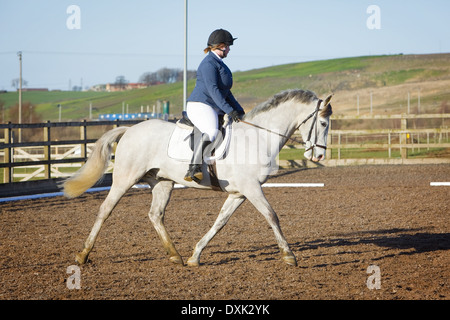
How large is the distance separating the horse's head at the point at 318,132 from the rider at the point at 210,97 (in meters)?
0.85

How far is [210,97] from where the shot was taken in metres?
6.48

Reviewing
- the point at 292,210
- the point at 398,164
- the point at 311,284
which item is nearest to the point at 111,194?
the point at 311,284

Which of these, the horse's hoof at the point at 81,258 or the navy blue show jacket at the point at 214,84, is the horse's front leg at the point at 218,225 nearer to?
the navy blue show jacket at the point at 214,84

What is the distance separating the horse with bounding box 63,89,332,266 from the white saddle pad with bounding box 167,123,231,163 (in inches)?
2.4

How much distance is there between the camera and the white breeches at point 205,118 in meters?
6.34

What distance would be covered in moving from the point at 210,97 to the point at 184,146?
65 cm

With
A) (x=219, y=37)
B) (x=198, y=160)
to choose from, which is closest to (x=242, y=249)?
(x=198, y=160)

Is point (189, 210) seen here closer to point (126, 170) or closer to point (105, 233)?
point (105, 233)

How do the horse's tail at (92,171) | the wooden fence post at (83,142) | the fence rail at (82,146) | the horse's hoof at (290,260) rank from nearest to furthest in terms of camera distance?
the horse's hoof at (290,260) → the horse's tail at (92,171) → the fence rail at (82,146) → the wooden fence post at (83,142)

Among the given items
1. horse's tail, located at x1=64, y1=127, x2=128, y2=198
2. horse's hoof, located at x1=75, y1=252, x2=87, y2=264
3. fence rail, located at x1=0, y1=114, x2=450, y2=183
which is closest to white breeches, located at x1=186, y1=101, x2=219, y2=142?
horse's tail, located at x1=64, y1=127, x2=128, y2=198

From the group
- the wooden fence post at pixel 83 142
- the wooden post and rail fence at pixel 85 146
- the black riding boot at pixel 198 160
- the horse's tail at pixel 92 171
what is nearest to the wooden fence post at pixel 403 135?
the wooden post and rail fence at pixel 85 146

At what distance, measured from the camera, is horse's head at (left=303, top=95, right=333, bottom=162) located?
20.9 ft

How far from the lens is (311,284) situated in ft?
17.7

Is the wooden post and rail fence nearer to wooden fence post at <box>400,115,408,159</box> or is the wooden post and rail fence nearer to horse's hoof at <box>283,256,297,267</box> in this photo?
wooden fence post at <box>400,115,408,159</box>
